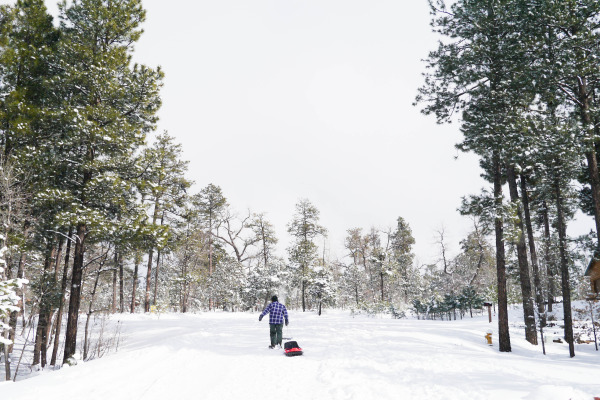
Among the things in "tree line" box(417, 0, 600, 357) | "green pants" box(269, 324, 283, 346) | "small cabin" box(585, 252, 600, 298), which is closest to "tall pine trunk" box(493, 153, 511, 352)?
"tree line" box(417, 0, 600, 357)

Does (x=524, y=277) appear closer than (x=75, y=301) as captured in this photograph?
No

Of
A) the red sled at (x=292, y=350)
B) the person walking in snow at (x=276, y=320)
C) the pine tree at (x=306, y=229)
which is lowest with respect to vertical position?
the red sled at (x=292, y=350)

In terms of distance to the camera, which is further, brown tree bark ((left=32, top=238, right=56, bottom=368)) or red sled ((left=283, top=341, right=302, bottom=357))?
brown tree bark ((left=32, top=238, right=56, bottom=368))

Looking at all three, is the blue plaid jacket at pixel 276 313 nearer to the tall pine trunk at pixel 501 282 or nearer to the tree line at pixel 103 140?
the tree line at pixel 103 140

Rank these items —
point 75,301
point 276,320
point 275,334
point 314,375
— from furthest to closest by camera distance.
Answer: point 75,301, point 275,334, point 276,320, point 314,375

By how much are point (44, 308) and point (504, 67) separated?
63.7ft

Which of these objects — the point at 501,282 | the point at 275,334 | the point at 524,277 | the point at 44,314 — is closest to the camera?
the point at 275,334

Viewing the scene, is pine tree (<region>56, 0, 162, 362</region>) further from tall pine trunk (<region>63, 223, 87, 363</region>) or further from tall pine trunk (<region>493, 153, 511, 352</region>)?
tall pine trunk (<region>493, 153, 511, 352</region>)

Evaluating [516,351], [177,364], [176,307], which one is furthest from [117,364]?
[176,307]

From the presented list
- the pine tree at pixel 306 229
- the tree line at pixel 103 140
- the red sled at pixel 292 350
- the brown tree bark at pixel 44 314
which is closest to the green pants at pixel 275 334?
the red sled at pixel 292 350

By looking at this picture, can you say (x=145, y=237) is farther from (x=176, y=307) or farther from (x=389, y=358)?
(x=176, y=307)

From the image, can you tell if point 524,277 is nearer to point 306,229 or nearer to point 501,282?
point 501,282

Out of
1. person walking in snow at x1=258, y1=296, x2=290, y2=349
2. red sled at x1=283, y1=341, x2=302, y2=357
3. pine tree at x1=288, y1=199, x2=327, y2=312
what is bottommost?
red sled at x1=283, y1=341, x2=302, y2=357

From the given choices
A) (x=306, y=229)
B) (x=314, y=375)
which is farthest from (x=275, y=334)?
(x=306, y=229)
